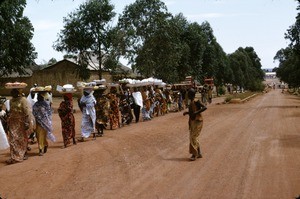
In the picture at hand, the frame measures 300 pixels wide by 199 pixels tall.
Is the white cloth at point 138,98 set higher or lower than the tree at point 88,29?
lower

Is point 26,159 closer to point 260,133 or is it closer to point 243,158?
point 243,158

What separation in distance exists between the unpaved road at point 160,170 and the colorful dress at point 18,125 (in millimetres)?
390

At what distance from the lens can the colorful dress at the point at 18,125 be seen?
34.8 ft

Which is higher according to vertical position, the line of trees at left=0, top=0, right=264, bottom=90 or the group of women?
the line of trees at left=0, top=0, right=264, bottom=90

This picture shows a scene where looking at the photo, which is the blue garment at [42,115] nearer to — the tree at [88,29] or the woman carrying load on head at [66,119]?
the woman carrying load on head at [66,119]

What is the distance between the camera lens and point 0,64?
96.2ft

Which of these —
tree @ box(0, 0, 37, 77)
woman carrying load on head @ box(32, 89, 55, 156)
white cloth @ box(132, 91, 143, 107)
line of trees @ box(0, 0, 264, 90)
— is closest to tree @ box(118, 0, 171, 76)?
line of trees @ box(0, 0, 264, 90)

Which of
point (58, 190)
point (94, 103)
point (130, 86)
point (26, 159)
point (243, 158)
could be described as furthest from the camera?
point (130, 86)

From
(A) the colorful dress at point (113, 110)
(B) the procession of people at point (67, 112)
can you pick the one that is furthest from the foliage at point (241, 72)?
(A) the colorful dress at point (113, 110)

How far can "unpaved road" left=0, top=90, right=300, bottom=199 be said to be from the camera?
7.30 m

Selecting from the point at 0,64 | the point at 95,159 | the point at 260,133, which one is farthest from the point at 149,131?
the point at 0,64

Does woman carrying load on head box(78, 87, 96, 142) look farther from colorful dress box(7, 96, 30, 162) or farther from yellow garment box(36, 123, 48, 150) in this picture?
colorful dress box(7, 96, 30, 162)

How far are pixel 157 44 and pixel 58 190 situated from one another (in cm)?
3198

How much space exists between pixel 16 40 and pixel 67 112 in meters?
18.4
